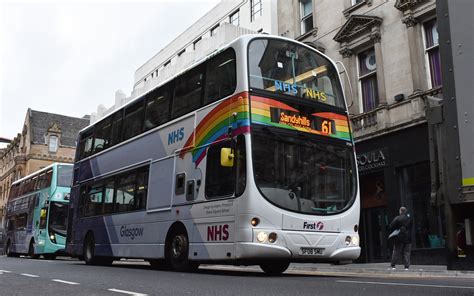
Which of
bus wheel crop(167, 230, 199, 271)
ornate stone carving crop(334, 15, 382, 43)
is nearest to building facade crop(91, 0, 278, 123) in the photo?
ornate stone carving crop(334, 15, 382, 43)

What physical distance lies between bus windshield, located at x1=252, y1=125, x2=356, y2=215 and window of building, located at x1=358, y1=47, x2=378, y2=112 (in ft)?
29.7

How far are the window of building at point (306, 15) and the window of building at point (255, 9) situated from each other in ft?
26.3

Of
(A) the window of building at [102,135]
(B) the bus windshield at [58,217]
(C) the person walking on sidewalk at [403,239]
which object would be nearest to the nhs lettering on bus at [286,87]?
(C) the person walking on sidewalk at [403,239]

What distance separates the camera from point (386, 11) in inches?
705

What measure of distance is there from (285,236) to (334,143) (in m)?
2.35

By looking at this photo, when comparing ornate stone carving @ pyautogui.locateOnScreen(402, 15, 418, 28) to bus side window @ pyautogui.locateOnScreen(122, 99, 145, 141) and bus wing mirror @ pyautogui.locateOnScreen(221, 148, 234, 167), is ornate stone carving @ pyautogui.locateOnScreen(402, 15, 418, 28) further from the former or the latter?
bus wing mirror @ pyautogui.locateOnScreen(221, 148, 234, 167)

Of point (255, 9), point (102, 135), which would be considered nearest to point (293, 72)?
point (102, 135)

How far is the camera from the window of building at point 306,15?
22.1 m

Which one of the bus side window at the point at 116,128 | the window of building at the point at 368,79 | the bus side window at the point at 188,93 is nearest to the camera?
the bus side window at the point at 188,93

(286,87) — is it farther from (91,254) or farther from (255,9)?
(255,9)

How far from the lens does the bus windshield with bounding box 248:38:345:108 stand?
9.65 metres

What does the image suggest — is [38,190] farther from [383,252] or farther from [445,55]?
[445,55]

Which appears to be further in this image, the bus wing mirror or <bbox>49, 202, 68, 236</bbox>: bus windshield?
<bbox>49, 202, 68, 236</bbox>: bus windshield

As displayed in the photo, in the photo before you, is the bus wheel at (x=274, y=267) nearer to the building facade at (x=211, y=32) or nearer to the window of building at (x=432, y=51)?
the window of building at (x=432, y=51)
